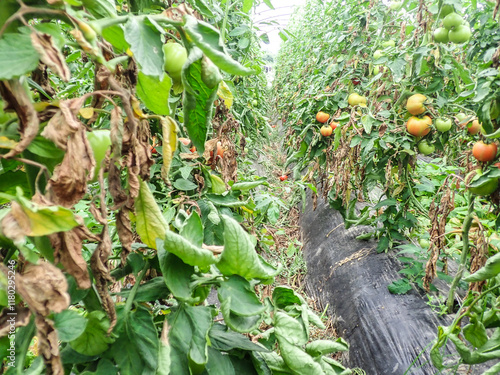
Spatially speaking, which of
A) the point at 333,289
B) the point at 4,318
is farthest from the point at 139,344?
the point at 333,289

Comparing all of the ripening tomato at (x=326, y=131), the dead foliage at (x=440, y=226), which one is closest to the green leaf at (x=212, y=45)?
the dead foliage at (x=440, y=226)

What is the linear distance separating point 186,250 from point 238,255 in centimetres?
7

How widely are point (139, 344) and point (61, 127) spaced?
0.92 feet

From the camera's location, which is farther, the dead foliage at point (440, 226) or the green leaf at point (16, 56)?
the dead foliage at point (440, 226)

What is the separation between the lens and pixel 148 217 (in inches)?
15.6

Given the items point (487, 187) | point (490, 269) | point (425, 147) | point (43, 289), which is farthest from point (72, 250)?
point (425, 147)

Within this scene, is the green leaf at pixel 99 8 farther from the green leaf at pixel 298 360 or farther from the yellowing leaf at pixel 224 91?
the green leaf at pixel 298 360

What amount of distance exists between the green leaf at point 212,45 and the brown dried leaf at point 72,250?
0.72 feet

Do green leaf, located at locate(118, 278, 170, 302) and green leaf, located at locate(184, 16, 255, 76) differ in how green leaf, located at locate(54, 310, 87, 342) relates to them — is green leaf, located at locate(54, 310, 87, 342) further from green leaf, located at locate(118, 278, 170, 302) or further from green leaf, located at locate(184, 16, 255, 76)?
green leaf, located at locate(184, 16, 255, 76)

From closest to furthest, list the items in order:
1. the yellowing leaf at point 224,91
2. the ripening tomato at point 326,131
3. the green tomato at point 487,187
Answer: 1. the yellowing leaf at point 224,91
2. the green tomato at point 487,187
3. the ripening tomato at point 326,131

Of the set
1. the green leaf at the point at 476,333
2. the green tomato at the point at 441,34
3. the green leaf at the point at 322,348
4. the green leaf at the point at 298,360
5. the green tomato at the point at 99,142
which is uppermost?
the green tomato at the point at 441,34

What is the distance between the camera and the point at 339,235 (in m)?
2.32

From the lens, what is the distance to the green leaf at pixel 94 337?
0.36m

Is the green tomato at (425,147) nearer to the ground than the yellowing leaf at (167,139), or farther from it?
nearer to the ground
